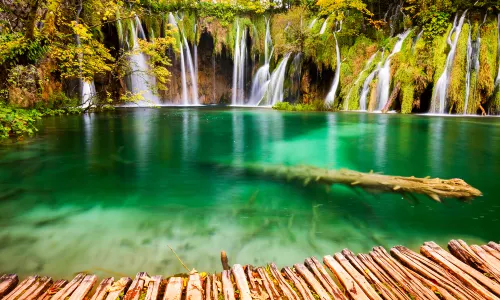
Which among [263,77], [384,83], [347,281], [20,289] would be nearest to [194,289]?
[347,281]

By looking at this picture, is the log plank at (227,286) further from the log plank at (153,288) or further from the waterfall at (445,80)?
the waterfall at (445,80)

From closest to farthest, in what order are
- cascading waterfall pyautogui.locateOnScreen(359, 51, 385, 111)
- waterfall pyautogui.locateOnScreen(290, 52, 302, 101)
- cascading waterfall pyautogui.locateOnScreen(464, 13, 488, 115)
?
cascading waterfall pyautogui.locateOnScreen(464, 13, 488, 115) → cascading waterfall pyautogui.locateOnScreen(359, 51, 385, 111) → waterfall pyautogui.locateOnScreen(290, 52, 302, 101)

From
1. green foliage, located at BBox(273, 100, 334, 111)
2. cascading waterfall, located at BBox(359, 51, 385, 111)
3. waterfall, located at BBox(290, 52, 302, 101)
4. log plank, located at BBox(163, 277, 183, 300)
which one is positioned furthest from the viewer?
waterfall, located at BBox(290, 52, 302, 101)

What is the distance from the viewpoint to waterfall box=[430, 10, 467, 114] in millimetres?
14680

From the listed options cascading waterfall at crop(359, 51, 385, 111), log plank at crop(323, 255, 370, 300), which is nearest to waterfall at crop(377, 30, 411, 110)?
cascading waterfall at crop(359, 51, 385, 111)

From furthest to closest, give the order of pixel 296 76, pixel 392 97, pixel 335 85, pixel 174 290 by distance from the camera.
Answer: pixel 296 76, pixel 335 85, pixel 392 97, pixel 174 290

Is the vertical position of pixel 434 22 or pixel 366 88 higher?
pixel 434 22

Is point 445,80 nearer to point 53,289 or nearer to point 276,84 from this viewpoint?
point 276,84

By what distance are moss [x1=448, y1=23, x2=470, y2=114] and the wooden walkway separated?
15.1m

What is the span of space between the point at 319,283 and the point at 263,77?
956 inches

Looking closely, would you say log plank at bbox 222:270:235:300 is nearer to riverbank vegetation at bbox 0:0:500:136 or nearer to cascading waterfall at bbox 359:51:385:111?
riverbank vegetation at bbox 0:0:500:136

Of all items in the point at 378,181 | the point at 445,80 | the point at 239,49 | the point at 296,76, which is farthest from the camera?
the point at 239,49

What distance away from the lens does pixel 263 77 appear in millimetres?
25172

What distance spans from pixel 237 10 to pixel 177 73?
8092mm
